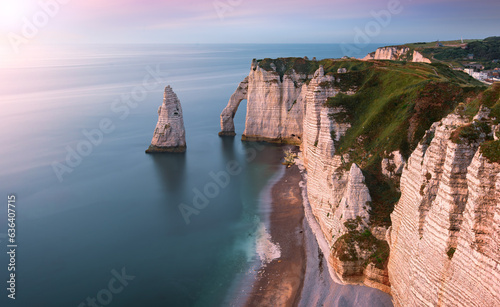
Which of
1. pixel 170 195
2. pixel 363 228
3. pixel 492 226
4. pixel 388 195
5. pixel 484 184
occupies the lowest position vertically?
pixel 170 195

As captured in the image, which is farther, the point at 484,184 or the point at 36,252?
the point at 36,252

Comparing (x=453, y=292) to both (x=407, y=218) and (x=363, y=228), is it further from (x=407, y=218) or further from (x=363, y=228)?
(x=363, y=228)

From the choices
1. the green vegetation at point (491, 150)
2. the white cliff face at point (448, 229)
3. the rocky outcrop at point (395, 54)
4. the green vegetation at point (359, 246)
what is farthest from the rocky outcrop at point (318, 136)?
the rocky outcrop at point (395, 54)

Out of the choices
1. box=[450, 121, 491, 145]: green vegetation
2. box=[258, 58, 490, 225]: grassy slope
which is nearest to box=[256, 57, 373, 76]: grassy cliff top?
box=[258, 58, 490, 225]: grassy slope

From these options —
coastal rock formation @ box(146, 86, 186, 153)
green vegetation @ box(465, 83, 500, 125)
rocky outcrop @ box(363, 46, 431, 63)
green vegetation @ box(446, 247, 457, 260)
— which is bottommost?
coastal rock formation @ box(146, 86, 186, 153)

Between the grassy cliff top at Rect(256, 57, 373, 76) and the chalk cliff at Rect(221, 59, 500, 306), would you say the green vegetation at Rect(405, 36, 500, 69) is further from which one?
the chalk cliff at Rect(221, 59, 500, 306)

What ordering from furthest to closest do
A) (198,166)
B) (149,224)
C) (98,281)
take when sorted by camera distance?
(198,166) < (149,224) < (98,281)

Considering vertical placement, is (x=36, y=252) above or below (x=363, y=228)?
below

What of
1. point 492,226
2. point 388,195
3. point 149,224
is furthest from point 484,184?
point 149,224
